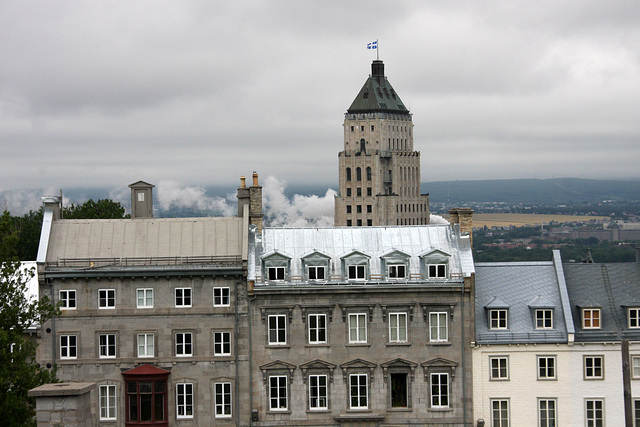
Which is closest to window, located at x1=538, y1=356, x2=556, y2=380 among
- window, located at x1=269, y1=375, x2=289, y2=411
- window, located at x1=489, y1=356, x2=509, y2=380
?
window, located at x1=489, y1=356, x2=509, y2=380

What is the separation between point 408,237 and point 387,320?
7.04m

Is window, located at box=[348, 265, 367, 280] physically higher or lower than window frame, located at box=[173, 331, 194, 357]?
higher

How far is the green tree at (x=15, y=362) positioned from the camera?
55781 millimetres

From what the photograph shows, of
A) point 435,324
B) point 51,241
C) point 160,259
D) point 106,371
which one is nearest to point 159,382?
point 106,371

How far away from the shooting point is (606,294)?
6906 cm

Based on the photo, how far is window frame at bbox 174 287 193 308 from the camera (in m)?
66.9

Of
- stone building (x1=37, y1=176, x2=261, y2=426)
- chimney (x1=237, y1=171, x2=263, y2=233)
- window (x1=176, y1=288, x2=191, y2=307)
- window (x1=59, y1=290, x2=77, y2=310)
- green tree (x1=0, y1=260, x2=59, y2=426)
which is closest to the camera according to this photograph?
green tree (x1=0, y1=260, x2=59, y2=426)

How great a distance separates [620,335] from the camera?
66812 mm

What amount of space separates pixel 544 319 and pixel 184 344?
24.4 m

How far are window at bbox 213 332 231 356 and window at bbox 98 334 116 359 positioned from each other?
681cm

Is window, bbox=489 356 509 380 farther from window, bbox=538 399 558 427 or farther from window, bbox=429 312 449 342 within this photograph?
window, bbox=429 312 449 342

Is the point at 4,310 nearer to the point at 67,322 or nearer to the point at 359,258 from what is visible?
the point at 67,322

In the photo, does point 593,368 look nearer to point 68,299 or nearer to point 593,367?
point 593,367

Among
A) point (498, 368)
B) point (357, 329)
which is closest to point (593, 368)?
point (498, 368)
